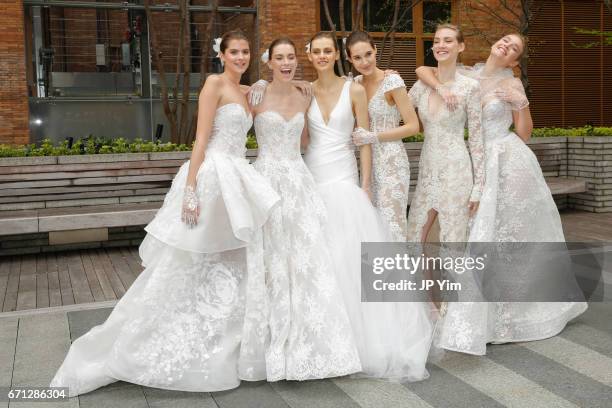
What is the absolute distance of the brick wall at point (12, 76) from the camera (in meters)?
11.1

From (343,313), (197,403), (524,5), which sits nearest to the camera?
(197,403)

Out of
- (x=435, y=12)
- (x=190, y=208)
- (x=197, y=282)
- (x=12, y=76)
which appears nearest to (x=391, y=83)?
(x=190, y=208)

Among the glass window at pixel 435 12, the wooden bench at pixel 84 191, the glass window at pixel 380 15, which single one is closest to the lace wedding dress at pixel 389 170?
the wooden bench at pixel 84 191

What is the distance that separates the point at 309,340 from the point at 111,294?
2.76 m

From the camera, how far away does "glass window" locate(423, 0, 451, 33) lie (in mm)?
13984

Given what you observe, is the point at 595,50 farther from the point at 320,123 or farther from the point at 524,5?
the point at 320,123

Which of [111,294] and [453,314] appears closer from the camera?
[453,314]

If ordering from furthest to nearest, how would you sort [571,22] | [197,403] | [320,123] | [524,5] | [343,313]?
1. [571,22]
2. [524,5]
3. [320,123]
4. [343,313]
5. [197,403]

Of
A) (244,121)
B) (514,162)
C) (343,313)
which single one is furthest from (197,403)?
(514,162)

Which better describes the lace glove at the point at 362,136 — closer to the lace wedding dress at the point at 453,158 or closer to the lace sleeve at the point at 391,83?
the lace sleeve at the point at 391,83

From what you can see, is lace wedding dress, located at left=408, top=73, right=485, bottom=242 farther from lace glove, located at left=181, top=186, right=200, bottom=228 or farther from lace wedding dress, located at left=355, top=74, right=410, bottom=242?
lace glove, located at left=181, top=186, right=200, bottom=228

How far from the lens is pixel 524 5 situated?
1169 cm

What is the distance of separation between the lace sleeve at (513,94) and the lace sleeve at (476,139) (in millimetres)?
194

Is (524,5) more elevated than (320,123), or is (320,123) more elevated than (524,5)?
(524,5)
